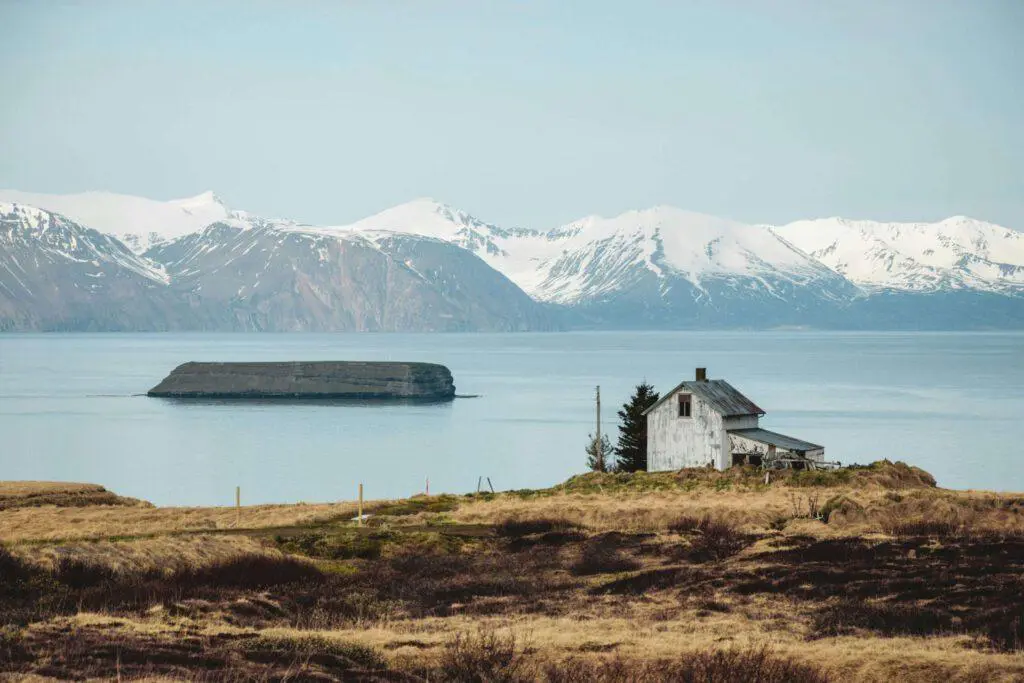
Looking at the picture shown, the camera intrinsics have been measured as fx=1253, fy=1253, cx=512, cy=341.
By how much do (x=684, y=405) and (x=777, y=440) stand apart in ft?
17.2

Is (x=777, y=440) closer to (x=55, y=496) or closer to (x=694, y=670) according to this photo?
(x=55, y=496)

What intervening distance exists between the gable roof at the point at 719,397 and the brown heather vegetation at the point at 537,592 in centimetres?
1503

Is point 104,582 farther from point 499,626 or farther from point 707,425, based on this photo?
point 707,425

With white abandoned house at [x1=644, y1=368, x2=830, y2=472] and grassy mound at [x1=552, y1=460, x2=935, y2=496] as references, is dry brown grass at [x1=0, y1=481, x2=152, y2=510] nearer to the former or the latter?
grassy mound at [x1=552, y1=460, x2=935, y2=496]

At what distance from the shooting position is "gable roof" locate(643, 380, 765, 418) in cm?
6625

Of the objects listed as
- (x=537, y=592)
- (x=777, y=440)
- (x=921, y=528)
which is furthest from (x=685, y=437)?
(x=537, y=592)

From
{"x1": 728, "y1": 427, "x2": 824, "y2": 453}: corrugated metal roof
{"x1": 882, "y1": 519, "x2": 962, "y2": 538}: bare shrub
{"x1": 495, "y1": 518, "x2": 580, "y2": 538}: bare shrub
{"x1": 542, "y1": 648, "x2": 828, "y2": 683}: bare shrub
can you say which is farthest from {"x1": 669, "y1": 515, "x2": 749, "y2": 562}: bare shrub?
{"x1": 728, "y1": 427, "x2": 824, "y2": 453}: corrugated metal roof

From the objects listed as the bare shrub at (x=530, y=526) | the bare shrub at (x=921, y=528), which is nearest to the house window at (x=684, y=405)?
the bare shrub at (x=530, y=526)

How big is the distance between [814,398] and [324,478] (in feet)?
299

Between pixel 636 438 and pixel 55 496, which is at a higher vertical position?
pixel 636 438

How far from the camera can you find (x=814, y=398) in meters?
171

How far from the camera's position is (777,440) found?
6662cm

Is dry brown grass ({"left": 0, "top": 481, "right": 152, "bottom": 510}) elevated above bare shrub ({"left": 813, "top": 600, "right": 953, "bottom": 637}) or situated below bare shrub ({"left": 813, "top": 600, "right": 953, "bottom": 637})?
below

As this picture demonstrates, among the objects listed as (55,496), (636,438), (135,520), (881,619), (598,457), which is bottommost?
(55,496)
